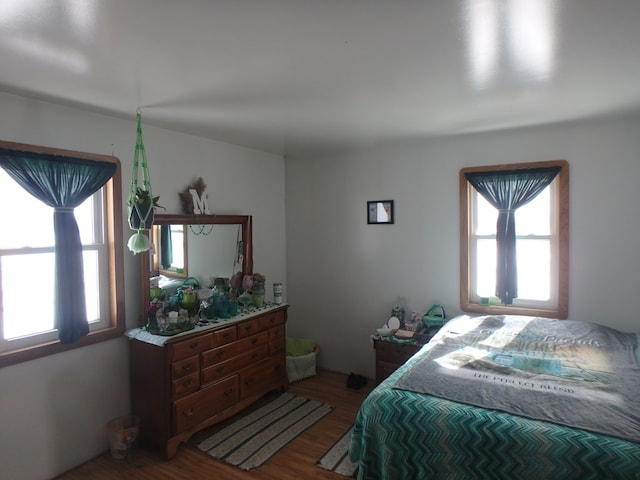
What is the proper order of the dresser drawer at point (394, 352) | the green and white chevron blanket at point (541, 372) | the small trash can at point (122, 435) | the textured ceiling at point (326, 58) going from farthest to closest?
the dresser drawer at point (394, 352) < the small trash can at point (122, 435) < the green and white chevron blanket at point (541, 372) < the textured ceiling at point (326, 58)

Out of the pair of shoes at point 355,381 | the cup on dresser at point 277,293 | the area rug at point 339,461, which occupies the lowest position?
the area rug at point 339,461

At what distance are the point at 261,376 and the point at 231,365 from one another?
42cm

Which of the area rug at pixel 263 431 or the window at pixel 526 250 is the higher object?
the window at pixel 526 250

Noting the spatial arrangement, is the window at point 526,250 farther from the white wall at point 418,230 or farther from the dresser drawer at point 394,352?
the dresser drawer at point 394,352

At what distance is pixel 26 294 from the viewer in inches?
100

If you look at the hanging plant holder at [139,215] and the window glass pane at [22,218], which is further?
the hanging plant holder at [139,215]

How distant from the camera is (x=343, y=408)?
354 centimetres

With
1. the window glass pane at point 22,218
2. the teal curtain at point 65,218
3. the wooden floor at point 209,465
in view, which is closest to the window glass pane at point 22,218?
the window glass pane at point 22,218

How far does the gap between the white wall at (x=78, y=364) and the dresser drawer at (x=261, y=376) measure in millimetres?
905

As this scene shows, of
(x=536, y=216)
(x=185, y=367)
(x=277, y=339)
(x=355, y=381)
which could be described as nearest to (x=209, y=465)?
(x=185, y=367)

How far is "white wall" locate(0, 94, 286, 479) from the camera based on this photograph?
2.40 m

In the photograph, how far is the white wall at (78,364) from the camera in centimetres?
240

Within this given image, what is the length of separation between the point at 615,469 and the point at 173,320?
105 inches

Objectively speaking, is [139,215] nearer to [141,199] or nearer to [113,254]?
[141,199]
